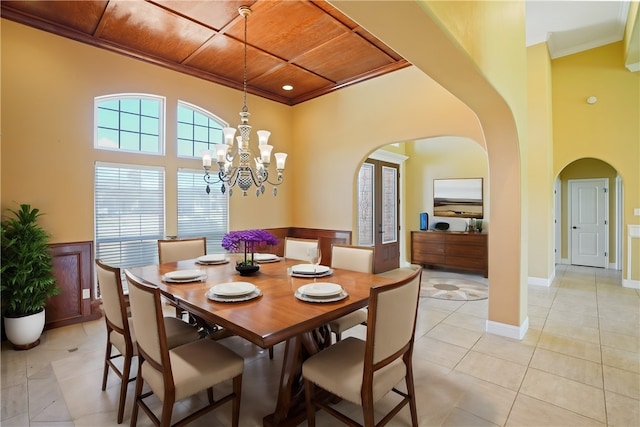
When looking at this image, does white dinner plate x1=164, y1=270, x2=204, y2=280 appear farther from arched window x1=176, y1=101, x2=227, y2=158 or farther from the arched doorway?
the arched doorway

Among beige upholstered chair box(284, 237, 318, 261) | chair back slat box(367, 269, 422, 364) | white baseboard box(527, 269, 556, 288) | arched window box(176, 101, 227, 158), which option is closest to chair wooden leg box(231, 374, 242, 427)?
chair back slat box(367, 269, 422, 364)

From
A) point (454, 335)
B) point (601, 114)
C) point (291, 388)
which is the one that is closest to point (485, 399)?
point (454, 335)

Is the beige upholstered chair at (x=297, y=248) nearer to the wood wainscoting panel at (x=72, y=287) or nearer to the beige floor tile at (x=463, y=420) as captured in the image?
the beige floor tile at (x=463, y=420)

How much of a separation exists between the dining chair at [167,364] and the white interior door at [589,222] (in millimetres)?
8179

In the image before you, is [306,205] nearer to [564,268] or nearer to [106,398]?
[106,398]

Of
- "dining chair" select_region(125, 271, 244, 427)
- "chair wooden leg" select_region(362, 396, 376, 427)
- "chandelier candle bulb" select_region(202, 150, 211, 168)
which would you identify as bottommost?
"chair wooden leg" select_region(362, 396, 376, 427)

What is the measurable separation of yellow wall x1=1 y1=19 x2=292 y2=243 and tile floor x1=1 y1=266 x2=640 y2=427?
142cm

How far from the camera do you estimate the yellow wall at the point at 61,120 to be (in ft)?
10.3

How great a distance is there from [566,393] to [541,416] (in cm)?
43

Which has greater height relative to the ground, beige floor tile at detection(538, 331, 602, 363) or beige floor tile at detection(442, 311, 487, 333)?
beige floor tile at detection(442, 311, 487, 333)

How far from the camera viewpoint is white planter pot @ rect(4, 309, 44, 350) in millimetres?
2867

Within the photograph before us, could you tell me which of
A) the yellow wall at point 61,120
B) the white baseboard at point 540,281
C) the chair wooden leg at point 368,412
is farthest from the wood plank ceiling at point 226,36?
the white baseboard at point 540,281

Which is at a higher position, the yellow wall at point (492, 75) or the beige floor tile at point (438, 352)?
the yellow wall at point (492, 75)

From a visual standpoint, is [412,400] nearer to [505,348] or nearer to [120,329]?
[505,348]
